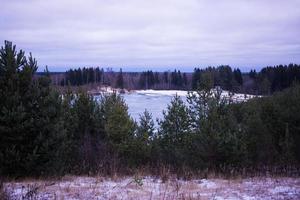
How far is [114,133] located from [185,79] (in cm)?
12522

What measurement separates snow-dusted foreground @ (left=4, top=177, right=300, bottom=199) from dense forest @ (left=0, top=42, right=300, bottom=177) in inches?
63.4

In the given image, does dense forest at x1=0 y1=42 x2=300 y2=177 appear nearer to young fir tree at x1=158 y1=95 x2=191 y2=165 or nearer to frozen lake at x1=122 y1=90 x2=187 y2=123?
young fir tree at x1=158 y1=95 x2=191 y2=165

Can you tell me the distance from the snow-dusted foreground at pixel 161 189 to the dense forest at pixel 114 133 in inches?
63.4

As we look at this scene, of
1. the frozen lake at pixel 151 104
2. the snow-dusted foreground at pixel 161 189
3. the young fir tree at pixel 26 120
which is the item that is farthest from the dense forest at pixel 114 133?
the frozen lake at pixel 151 104

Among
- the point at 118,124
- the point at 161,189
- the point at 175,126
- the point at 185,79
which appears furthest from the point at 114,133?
the point at 185,79

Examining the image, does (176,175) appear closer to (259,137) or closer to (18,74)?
(18,74)

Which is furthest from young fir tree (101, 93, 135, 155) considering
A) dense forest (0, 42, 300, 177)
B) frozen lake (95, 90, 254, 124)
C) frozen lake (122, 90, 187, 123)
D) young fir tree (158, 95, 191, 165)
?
frozen lake (122, 90, 187, 123)

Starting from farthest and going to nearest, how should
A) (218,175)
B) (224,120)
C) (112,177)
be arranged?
(224,120) → (218,175) → (112,177)

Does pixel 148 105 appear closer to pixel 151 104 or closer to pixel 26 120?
pixel 151 104

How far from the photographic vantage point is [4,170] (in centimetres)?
937

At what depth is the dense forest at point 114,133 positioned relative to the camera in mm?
9492

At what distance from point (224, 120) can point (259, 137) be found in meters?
9.58

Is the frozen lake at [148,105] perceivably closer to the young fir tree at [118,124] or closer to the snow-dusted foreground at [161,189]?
the young fir tree at [118,124]

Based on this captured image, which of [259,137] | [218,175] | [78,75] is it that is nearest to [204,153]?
[218,175]
